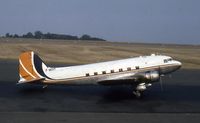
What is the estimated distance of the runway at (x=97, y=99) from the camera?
24641mm

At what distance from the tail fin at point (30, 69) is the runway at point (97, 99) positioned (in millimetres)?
981

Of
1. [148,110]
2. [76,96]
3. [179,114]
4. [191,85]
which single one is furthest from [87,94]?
[191,85]

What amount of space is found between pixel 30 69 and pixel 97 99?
24.3 ft

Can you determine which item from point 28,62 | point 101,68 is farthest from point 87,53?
point 101,68

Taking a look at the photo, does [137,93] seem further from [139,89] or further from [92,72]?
[92,72]

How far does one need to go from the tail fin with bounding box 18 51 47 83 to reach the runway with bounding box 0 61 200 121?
98 cm

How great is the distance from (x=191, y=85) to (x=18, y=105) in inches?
736

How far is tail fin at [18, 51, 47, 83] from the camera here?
3200cm

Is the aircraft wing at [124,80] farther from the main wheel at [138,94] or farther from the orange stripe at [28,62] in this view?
the orange stripe at [28,62]

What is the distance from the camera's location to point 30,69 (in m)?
32.5

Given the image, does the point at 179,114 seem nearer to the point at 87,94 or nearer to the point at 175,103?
the point at 175,103

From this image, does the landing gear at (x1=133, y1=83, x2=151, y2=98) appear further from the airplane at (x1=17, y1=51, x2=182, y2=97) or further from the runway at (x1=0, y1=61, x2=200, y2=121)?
the runway at (x1=0, y1=61, x2=200, y2=121)

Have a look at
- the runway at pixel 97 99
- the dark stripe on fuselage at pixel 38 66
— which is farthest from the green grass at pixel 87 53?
the dark stripe on fuselage at pixel 38 66

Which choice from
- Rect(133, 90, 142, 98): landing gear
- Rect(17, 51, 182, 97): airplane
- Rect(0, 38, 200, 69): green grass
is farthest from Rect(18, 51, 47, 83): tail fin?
Rect(0, 38, 200, 69): green grass
